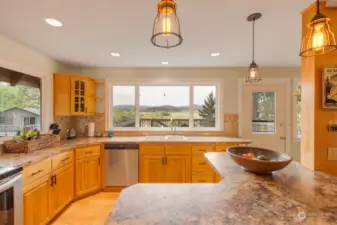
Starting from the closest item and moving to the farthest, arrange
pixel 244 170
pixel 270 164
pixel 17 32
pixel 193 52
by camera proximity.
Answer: pixel 270 164 < pixel 244 170 < pixel 17 32 < pixel 193 52

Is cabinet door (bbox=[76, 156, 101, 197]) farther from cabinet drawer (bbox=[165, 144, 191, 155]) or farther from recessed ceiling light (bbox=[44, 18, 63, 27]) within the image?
recessed ceiling light (bbox=[44, 18, 63, 27])

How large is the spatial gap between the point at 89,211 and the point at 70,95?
1.90m

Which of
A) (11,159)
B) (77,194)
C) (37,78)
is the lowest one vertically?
(77,194)

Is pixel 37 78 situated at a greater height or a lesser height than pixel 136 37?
lesser

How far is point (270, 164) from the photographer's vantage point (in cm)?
134

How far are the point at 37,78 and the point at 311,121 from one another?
12.0ft

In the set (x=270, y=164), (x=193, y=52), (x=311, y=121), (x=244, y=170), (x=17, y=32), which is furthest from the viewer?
(x=193, y=52)

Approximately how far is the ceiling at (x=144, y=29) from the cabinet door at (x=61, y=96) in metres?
0.37

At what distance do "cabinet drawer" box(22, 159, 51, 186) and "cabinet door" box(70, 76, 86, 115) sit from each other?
4.33 ft

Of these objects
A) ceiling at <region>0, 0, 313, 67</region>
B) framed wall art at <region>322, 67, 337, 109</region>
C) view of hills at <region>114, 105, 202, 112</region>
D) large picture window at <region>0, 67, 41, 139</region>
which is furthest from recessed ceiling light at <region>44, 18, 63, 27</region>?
framed wall art at <region>322, 67, 337, 109</region>

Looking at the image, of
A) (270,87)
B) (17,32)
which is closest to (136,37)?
(17,32)

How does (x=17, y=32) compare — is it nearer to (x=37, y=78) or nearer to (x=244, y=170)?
(x=37, y=78)

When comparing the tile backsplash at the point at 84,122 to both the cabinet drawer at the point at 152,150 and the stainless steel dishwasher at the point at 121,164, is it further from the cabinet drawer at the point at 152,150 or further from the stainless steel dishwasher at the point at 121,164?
the cabinet drawer at the point at 152,150

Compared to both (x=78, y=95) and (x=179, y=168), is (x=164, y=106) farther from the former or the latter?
(x=78, y=95)
